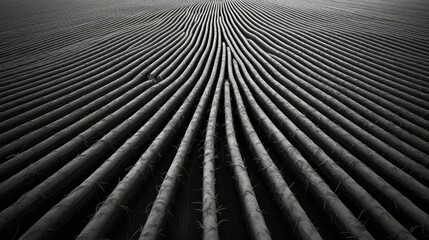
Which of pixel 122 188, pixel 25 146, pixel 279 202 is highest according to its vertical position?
pixel 25 146

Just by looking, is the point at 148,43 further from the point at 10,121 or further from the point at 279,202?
the point at 279,202

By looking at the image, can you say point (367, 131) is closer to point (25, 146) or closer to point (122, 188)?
point (122, 188)

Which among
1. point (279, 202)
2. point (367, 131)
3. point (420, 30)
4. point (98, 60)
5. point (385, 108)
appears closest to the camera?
point (279, 202)

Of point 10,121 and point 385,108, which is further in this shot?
point 385,108

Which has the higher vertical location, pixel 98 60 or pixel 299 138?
pixel 98 60

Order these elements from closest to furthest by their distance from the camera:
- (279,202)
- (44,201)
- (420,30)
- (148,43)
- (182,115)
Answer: (44,201) < (279,202) < (182,115) < (148,43) < (420,30)

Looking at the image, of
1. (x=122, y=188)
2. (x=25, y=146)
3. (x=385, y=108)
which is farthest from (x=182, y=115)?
(x=385, y=108)
